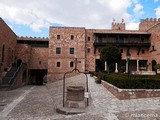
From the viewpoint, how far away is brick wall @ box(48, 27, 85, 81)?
32.4m

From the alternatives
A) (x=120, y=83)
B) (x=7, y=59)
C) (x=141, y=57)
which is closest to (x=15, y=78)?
(x=7, y=59)

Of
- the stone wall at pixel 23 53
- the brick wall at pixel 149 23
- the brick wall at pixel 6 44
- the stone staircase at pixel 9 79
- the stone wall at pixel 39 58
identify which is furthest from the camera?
the brick wall at pixel 149 23

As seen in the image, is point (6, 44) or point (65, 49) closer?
point (6, 44)

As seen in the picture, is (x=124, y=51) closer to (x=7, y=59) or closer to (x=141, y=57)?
(x=141, y=57)

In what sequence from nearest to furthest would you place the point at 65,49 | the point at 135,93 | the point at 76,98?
the point at 76,98
the point at 135,93
the point at 65,49

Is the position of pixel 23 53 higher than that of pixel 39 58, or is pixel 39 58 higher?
pixel 23 53

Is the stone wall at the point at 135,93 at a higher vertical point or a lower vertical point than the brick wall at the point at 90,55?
lower

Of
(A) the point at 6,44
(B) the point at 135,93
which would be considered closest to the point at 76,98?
(B) the point at 135,93

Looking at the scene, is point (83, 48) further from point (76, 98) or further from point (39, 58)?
point (76, 98)

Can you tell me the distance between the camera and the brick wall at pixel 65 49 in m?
32.4

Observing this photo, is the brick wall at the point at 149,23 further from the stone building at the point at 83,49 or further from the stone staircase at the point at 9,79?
the stone staircase at the point at 9,79

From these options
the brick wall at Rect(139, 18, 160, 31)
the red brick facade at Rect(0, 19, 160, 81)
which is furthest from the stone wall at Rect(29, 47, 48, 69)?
the brick wall at Rect(139, 18, 160, 31)

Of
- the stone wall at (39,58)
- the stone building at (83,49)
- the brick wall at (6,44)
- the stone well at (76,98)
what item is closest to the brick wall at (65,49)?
the stone building at (83,49)

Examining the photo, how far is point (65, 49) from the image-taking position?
3262cm
